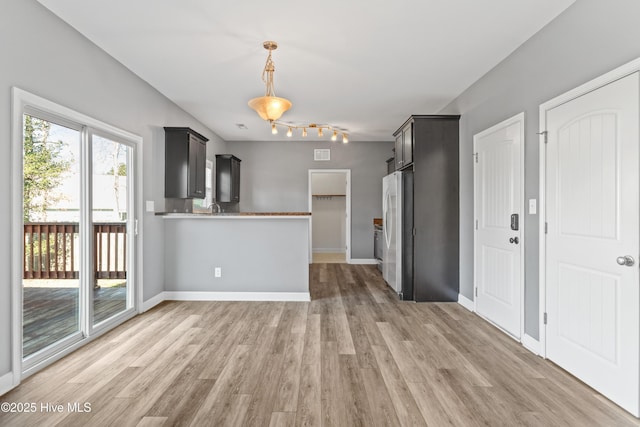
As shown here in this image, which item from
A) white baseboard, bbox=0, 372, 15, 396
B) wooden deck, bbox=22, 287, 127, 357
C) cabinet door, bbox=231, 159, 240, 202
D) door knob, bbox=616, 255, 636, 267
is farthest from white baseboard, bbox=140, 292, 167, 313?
door knob, bbox=616, 255, 636, 267

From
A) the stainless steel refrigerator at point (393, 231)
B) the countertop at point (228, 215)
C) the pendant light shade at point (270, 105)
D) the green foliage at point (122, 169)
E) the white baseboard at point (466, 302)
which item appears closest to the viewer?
the pendant light shade at point (270, 105)

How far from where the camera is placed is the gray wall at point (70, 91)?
214 cm

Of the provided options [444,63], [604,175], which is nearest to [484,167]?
[444,63]

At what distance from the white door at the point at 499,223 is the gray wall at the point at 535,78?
115 mm

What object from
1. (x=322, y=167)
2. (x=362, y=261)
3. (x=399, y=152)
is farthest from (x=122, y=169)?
(x=362, y=261)

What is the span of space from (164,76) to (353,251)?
4.87m

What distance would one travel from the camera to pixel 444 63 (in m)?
3.40

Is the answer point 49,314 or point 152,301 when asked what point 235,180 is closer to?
point 152,301

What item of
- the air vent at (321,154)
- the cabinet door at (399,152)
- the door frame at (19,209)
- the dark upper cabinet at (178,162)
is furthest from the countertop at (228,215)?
the air vent at (321,154)

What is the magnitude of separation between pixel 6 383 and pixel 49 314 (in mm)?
602

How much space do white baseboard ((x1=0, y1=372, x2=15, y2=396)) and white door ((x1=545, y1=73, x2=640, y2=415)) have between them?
373 centimetres

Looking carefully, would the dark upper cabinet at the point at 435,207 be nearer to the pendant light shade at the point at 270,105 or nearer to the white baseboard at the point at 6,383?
the pendant light shade at the point at 270,105

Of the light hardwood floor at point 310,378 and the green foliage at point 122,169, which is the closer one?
the light hardwood floor at point 310,378

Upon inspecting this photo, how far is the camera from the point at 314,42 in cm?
296
